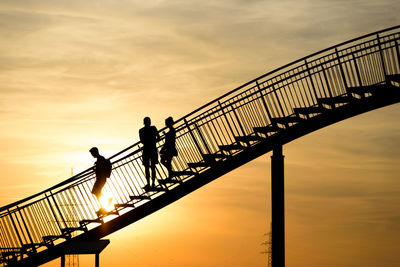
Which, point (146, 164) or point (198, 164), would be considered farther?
point (198, 164)

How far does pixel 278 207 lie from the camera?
67.4 ft

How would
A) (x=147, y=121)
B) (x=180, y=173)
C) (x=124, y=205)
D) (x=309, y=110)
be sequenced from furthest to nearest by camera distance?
(x=309, y=110), (x=180, y=173), (x=124, y=205), (x=147, y=121)

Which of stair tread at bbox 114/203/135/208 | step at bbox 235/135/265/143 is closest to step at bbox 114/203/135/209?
stair tread at bbox 114/203/135/208

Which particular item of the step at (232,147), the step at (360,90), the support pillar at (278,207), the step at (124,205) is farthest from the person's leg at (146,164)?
the step at (360,90)

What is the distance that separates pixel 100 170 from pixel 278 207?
20.6ft

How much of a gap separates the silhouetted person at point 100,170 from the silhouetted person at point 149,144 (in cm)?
129

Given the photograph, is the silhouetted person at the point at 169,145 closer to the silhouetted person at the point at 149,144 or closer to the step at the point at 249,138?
the silhouetted person at the point at 149,144

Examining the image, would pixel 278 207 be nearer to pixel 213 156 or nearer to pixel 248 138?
pixel 248 138

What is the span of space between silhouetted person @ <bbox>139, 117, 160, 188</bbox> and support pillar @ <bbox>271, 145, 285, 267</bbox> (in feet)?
13.9

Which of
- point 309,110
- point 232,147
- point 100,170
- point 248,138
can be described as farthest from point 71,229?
point 309,110

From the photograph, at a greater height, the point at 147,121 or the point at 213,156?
the point at 147,121

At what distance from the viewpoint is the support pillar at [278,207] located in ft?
66.4

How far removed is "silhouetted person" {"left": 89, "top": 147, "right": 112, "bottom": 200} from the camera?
781 inches

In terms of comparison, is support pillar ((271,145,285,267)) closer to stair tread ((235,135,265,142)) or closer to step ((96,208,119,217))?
stair tread ((235,135,265,142))
